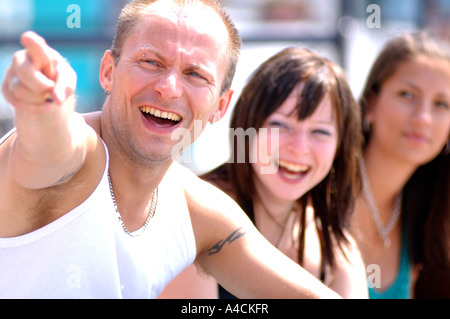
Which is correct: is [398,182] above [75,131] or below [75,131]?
below

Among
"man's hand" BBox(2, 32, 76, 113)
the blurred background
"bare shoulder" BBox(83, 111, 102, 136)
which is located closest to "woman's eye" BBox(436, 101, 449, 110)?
the blurred background

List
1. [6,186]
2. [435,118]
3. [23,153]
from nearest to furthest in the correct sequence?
[23,153]
[6,186]
[435,118]

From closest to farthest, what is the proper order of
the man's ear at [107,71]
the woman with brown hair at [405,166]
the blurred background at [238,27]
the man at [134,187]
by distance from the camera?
the man at [134,187], the man's ear at [107,71], the woman with brown hair at [405,166], the blurred background at [238,27]

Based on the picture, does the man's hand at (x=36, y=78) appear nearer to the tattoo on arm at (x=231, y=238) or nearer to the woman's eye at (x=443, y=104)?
the tattoo on arm at (x=231, y=238)

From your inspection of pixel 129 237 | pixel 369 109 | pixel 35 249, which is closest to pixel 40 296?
pixel 35 249

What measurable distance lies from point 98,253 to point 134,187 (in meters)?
0.21

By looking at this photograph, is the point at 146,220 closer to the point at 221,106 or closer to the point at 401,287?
the point at 221,106

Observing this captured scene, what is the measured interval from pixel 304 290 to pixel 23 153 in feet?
3.24

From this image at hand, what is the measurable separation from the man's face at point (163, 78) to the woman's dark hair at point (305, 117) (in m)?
0.68

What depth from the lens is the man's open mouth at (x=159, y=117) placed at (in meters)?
1.58

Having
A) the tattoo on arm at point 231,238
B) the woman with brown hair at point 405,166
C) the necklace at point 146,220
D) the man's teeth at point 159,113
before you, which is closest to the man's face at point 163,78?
the man's teeth at point 159,113

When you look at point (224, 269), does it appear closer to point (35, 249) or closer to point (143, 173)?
point (143, 173)

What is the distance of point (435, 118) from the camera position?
2.74 meters

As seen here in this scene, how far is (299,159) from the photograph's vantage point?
2.27 meters
